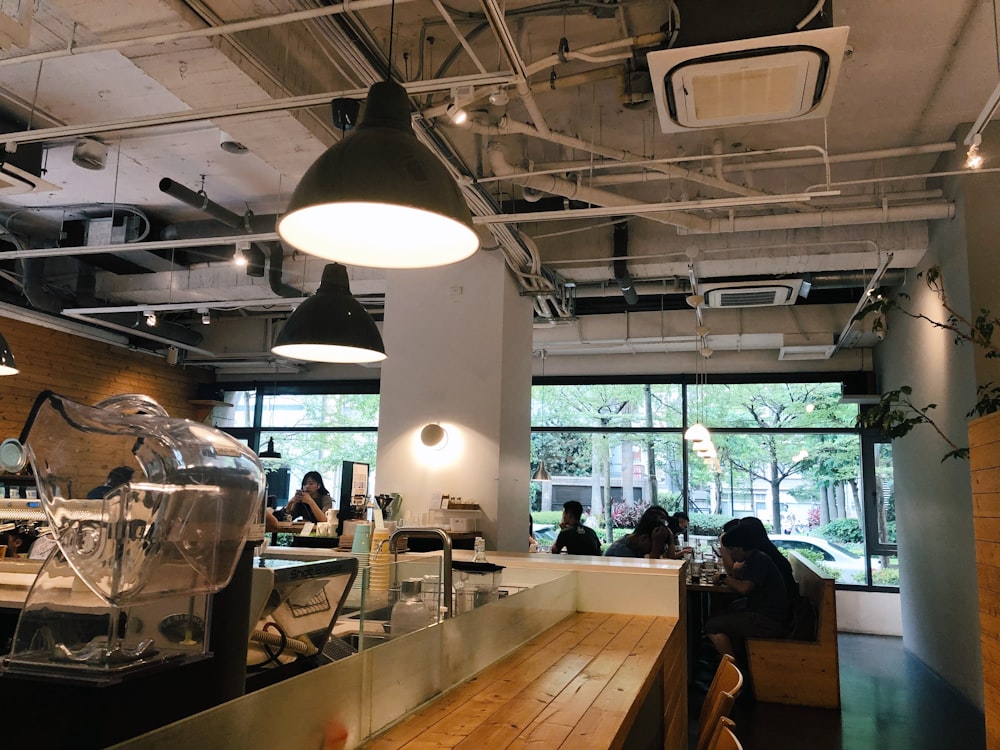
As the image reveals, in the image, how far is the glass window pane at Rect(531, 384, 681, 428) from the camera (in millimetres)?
11008

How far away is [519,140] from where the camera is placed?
5980 millimetres

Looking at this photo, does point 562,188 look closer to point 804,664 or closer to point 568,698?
point 804,664

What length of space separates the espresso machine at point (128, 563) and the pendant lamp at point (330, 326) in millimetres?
2161

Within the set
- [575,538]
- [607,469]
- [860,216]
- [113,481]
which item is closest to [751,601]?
[575,538]

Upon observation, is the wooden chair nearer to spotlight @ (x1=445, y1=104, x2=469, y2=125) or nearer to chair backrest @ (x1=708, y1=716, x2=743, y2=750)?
chair backrest @ (x1=708, y1=716, x2=743, y2=750)

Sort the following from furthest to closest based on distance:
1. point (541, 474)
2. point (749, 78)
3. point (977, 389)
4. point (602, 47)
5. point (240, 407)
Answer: point (240, 407), point (541, 474), point (977, 389), point (602, 47), point (749, 78)

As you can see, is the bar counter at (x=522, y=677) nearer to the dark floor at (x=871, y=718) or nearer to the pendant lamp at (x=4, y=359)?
the dark floor at (x=871, y=718)

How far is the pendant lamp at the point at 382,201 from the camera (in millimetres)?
1842

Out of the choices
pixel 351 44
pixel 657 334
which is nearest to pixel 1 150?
pixel 351 44

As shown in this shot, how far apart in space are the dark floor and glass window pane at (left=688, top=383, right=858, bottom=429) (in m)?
3.98

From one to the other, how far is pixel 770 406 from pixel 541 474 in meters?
3.24

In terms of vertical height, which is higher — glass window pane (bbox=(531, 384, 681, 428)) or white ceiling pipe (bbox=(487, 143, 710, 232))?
white ceiling pipe (bbox=(487, 143, 710, 232))

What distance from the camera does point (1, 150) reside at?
17.3ft

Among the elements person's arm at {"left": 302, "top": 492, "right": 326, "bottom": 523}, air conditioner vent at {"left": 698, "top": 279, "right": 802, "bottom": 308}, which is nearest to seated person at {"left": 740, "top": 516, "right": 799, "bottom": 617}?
air conditioner vent at {"left": 698, "top": 279, "right": 802, "bottom": 308}
